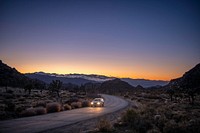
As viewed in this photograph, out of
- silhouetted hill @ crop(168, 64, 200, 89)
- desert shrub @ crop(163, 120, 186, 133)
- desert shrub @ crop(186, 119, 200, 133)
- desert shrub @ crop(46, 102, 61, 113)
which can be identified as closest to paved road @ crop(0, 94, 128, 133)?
desert shrub @ crop(46, 102, 61, 113)

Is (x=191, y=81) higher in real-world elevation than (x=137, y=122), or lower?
higher

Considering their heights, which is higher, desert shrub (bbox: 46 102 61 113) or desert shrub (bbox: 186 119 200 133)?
desert shrub (bbox: 186 119 200 133)

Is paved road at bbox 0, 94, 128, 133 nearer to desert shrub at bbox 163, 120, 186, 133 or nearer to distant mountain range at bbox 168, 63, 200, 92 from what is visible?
desert shrub at bbox 163, 120, 186, 133

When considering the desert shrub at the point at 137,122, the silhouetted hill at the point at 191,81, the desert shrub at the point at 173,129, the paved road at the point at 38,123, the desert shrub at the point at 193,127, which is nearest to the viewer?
the desert shrub at the point at 193,127

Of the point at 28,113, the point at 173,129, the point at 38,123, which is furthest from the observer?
the point at 28,113

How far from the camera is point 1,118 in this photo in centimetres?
1992

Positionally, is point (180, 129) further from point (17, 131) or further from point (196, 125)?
point (17, 131)

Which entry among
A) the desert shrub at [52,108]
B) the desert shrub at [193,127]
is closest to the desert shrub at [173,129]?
the desert shrub at [193,127]

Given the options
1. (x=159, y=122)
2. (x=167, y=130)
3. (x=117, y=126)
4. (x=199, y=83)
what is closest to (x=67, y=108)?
(x=117, y=126)

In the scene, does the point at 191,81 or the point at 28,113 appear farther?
the point at 191,81

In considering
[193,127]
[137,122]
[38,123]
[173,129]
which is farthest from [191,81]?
[173,129]

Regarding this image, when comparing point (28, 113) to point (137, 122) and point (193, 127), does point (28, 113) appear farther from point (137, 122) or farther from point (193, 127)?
point (193, 127)

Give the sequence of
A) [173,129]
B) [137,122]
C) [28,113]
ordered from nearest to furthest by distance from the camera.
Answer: [173,129], [137,122], [28,113]

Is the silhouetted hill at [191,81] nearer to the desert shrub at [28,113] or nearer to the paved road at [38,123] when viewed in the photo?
the paved road at [38,123]
